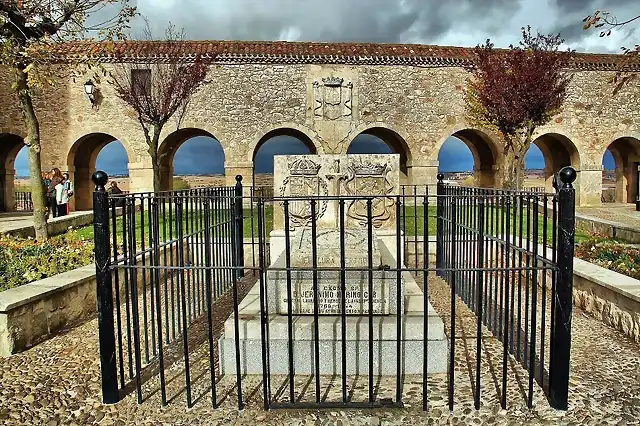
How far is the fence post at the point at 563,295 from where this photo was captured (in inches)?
120

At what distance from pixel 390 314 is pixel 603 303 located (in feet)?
8.39

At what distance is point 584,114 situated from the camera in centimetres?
1892

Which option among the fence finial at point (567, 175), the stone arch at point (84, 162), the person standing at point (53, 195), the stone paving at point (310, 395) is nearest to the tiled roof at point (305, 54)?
the stone arch at point (84, 162)

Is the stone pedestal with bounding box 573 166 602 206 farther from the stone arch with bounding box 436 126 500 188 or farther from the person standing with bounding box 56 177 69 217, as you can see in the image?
the person standing with bounding box 56 177 69 217

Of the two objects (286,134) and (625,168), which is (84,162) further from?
(625,168)

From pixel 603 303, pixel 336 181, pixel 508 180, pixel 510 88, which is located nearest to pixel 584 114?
pixel 508 180

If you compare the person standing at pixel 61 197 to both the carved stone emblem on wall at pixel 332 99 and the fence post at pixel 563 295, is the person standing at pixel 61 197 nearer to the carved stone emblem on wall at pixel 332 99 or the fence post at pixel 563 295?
the carved stone emblem on wall at pixel 332 99

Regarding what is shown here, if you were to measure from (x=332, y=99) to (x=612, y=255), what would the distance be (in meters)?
13.2

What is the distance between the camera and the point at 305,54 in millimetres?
18094

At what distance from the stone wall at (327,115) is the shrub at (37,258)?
1059cm

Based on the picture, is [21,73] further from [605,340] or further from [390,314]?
[605,340]

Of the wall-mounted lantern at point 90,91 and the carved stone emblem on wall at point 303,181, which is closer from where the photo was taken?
the carved stone emblem on wall at point 303,181

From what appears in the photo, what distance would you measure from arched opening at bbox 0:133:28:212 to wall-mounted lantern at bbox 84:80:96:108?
4.11 metres

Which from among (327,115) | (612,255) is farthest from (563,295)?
(327,115)
